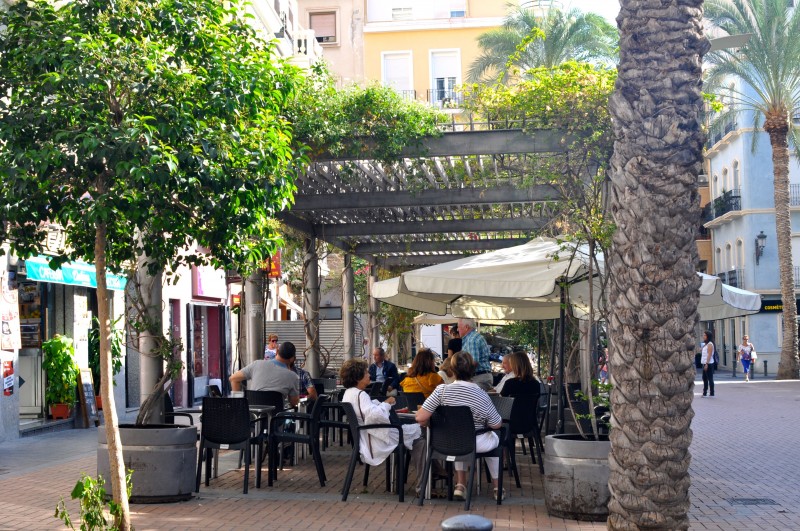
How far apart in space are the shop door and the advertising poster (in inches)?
415

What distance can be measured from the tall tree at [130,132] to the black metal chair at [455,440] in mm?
2392

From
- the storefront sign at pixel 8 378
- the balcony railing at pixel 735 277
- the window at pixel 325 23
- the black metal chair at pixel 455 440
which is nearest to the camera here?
the black metal chair at pixel 455 440

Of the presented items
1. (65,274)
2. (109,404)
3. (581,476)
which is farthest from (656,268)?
(65,274)

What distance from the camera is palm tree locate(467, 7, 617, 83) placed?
4109cm

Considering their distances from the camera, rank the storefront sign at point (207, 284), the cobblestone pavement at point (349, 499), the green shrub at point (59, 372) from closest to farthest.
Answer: the cobblestone pavement at point (349, 499) → the green shrub at point (59, 372) → the storefront sign at point (207, 284)

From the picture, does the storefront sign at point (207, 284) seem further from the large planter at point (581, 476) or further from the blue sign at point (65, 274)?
the large planter at point (581, 476)

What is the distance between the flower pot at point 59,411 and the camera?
1978 centimetres

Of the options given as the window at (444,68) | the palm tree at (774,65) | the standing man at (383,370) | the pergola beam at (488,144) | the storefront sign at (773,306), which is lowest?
the standing man at (383,370)

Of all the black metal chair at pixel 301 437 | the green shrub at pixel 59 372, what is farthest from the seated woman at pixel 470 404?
the green shrub at pixel 59 372

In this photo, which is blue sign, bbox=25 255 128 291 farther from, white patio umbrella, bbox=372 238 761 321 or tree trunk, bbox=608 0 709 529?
tree trunk, bbox=608 0 709 529

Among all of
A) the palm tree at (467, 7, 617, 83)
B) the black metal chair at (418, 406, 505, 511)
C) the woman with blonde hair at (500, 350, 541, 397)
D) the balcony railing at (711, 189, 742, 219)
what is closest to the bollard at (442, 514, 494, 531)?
the black metal chair at (418, 406, 505, 511)

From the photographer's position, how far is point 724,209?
178 feet

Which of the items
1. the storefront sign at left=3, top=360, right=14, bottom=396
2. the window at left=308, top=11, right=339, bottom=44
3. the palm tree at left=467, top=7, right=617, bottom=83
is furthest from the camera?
the window at left=308, top=11, right=339, bottom=44

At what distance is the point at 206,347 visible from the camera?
107ft
